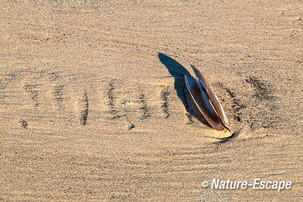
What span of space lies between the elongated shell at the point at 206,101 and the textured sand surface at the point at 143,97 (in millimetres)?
94

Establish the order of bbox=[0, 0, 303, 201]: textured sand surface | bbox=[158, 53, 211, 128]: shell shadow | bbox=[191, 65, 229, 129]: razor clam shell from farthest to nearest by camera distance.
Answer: bbox=[158, 53, 211, 128]: shell shadow → bbox=[191, 65, 229, 129]: razor clam shell → bbox=[0, 0, 303, 201]: textured sand surface

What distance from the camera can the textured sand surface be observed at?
233 cm

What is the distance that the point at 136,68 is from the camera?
121 inches

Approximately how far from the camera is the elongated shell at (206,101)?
262cm

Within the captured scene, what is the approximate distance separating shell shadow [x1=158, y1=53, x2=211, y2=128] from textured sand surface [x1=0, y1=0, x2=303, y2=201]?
0.01 m

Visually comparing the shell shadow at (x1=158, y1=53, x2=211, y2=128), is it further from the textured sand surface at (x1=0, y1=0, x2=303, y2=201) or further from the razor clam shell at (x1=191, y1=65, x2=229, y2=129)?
the razor clam shell at (x1=191, y1=65, x2=229, y2=129)

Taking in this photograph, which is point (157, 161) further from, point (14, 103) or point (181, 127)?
point (14, 103)

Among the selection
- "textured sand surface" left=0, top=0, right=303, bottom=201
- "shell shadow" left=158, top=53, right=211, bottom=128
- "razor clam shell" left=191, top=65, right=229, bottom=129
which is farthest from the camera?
"shell shadow" left=158, top=53, right=211, bottom=128

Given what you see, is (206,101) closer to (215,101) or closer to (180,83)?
(215,101)

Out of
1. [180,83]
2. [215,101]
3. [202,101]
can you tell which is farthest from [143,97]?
[215,101]

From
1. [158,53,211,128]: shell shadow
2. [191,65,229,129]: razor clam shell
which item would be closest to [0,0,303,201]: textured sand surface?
[158,53,211,128]: shell shadow

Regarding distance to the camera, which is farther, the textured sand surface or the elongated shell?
the elongated shell

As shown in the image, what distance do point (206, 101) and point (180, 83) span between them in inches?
14.6

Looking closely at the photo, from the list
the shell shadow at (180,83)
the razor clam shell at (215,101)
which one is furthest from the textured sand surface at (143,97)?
the razor clam shell at (215,101)
